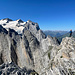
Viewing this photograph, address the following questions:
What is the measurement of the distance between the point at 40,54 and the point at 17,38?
2278 centimetres

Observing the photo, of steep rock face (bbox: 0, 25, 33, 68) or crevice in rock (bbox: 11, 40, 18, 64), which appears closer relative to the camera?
steep rock face (bbox: 0, 25, 33, 68)

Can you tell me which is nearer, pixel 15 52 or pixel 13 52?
pixel 13 52

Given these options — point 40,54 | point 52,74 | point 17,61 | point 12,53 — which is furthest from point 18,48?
point 52,74

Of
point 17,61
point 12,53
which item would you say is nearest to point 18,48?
→ point 12,53

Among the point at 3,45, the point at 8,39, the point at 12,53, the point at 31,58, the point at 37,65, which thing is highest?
the point at 8,39

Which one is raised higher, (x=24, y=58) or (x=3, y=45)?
(x=3, y=45)

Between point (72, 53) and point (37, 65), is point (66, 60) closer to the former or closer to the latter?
point (72, 53)

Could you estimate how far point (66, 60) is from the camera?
24562 mm

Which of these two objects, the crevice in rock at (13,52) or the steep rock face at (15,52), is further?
the crevice in rock at (13,52)

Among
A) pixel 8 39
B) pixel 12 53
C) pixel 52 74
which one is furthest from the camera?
pixel 8 39

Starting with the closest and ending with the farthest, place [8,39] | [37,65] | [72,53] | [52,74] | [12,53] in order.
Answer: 1. [52,74]
2. [72,53]
3. [37,65]
4. [12,53]
5. [8,39]

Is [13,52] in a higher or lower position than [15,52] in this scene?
higher

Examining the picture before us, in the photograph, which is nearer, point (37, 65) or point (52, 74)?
point (52, 74)

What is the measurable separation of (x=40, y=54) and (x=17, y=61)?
1712 centimetres
